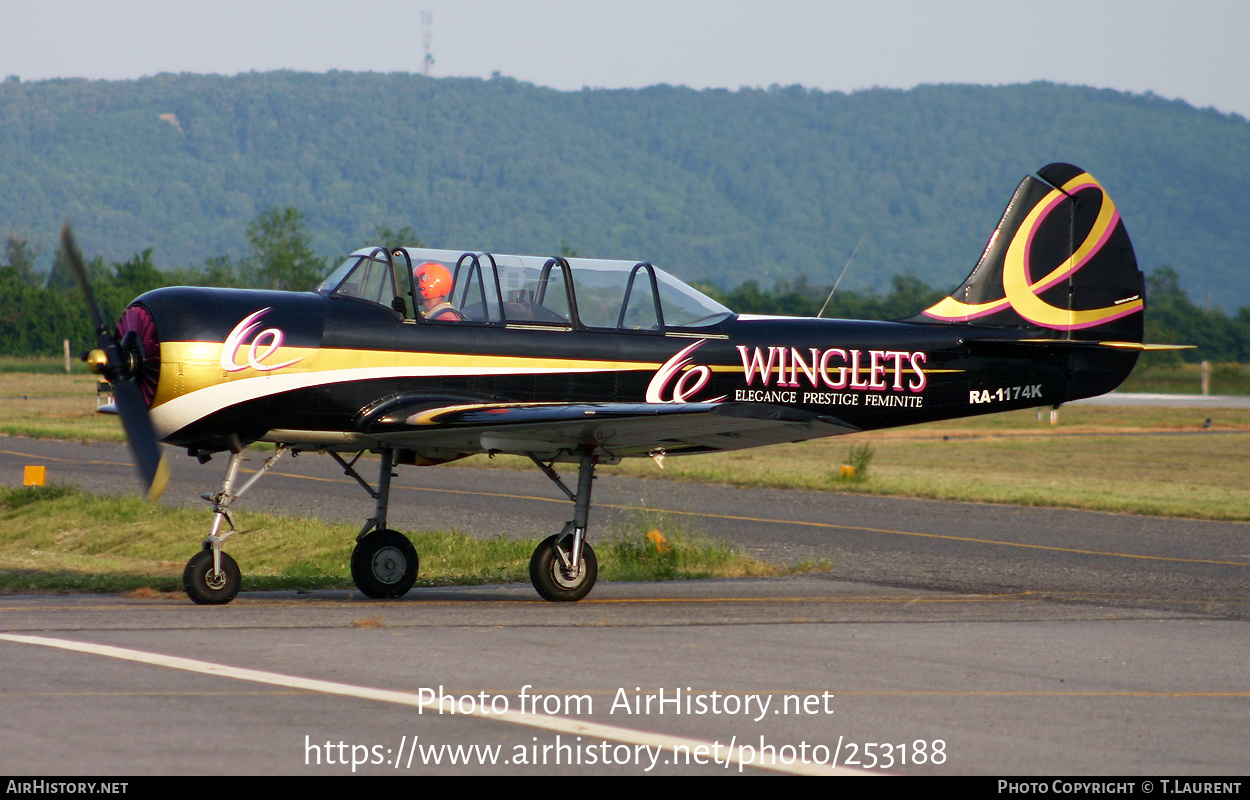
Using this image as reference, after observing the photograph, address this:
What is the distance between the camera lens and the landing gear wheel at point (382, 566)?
11242 millimetres

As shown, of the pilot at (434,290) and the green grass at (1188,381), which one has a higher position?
the pilot at (434,290)

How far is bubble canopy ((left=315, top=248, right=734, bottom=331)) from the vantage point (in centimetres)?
1057

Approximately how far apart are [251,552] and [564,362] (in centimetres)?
687

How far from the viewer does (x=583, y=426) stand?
9750 millimetres

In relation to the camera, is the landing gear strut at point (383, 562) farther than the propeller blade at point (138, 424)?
Yes

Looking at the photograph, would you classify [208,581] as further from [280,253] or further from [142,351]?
[280,253]

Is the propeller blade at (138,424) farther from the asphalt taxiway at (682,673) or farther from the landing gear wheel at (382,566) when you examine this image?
the landing gear wheel at (382,566)

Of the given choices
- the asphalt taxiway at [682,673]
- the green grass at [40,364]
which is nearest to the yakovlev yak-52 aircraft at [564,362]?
the asphalt taxiway at [682,673]

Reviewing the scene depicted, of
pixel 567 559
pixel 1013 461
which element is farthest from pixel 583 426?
pixel 1013 461

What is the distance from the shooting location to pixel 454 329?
10.5 meters

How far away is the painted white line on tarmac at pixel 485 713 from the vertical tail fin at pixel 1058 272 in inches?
304

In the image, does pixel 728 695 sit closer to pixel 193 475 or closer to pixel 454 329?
pixel 454 329

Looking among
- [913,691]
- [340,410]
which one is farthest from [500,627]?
[913,691]
